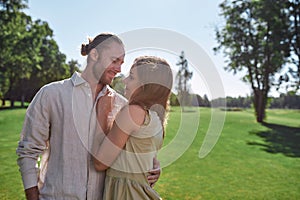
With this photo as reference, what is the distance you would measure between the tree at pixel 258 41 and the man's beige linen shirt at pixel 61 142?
2644cm

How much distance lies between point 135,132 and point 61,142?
438mm

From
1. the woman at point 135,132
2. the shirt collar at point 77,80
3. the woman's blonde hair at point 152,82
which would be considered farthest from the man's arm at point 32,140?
the woman's blonde hair at point 152,82

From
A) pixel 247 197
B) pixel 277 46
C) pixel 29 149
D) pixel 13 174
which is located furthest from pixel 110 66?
pixel 277 46

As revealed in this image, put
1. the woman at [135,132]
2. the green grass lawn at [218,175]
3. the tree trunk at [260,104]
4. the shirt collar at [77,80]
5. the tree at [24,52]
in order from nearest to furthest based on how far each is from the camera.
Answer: the woman at [135,132] → the shirt collar at [77,80] → the green grass lawn at [218,175] → the tree at [24,52] → the tree trunk at [260,104]

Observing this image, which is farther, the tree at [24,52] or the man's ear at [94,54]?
the tree at [24,52]

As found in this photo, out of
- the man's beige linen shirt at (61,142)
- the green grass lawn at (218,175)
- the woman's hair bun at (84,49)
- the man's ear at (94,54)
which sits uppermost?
the woman's hair bun at (84,49)

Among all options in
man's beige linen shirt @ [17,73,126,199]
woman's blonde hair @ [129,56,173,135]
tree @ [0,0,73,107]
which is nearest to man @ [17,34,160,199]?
man's beige linen shirt @ [17,73,126,199]

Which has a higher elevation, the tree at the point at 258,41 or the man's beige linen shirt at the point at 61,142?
the tree at the point at 258,41

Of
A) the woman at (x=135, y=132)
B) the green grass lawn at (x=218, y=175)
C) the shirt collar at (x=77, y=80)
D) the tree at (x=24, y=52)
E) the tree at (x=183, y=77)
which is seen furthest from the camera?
the tree at (x=24, y=52)

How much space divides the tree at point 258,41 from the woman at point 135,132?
26207 millimetres

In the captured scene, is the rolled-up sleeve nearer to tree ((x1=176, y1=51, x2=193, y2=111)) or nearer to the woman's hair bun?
the woman's hair bun

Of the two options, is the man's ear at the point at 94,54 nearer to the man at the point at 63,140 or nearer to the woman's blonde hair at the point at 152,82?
the man at the point at 63,140

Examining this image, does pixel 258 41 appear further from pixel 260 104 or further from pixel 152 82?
pixel 152 82

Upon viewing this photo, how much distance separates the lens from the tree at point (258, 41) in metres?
25.9
